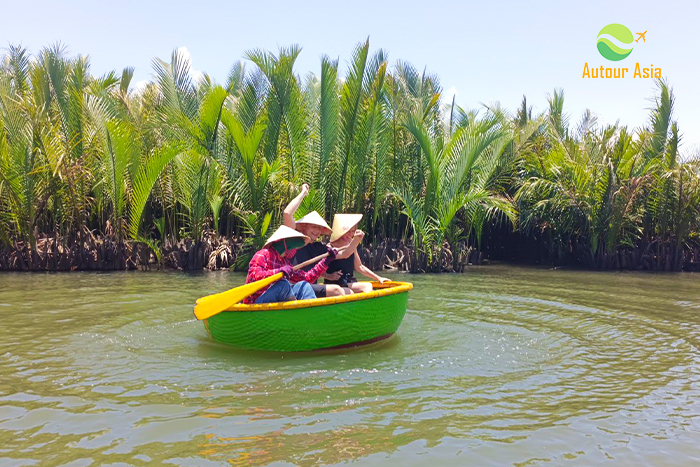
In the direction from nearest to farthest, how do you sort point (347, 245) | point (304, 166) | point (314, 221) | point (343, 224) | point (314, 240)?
point (314, 221) → point (314, 240) → point (343, 224) → point (347, 245) → point (304, 166)

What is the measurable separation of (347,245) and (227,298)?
1.56 meters

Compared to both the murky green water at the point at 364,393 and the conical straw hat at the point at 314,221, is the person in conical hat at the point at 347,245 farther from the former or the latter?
the murky green water at the point at 364,393

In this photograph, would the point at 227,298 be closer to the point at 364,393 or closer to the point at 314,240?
the point at 314,240

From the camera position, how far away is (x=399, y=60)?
61.7ft

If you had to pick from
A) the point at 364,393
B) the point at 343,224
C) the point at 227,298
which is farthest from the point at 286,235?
the point at 364,393

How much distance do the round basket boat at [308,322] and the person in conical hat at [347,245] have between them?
0.75 metres

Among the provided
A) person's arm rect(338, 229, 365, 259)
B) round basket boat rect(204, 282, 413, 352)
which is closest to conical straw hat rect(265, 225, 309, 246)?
round basket boat rect(204, 282, 413, 352)

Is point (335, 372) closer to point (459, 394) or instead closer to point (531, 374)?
point (459, 394)

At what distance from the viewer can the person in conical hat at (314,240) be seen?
6418 mm

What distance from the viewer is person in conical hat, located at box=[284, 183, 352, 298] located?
642 cm

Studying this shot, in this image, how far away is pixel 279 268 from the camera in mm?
6266

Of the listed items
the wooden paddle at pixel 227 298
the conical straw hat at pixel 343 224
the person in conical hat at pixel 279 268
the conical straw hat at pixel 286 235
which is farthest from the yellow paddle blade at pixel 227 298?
the conical straw hat at pixel 343 224

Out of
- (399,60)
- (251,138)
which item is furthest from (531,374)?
(399,60)

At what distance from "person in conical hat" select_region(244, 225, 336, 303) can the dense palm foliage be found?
22.3 feet
